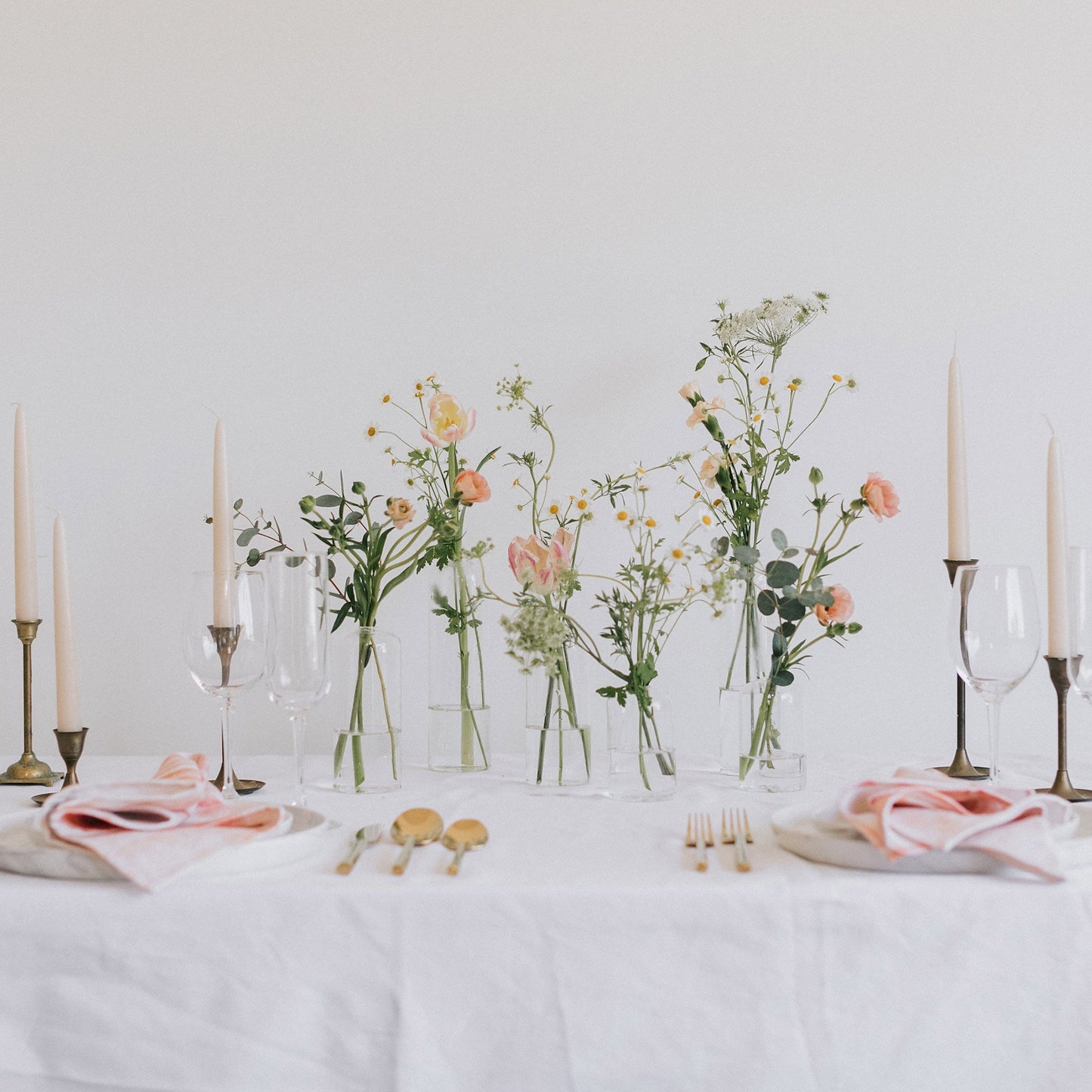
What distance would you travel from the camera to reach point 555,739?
1110 mm

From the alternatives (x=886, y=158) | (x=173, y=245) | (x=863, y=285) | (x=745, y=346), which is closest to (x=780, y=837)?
(x=745, y=346)

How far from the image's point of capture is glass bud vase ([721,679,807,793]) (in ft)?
3.58

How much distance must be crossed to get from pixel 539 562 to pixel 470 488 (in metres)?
0.13

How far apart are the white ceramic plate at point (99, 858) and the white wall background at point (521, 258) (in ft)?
2.47

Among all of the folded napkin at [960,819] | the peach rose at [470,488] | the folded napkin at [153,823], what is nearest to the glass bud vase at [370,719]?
the peach rose at [470,488]

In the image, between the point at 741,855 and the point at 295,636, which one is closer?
the point at 741,855

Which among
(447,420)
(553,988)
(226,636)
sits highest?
(447,420)

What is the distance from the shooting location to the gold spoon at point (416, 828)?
84cm

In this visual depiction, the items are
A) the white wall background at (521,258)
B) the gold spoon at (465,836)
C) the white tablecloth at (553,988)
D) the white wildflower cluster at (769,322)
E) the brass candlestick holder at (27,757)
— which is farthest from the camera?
the white wall background at (521,258)

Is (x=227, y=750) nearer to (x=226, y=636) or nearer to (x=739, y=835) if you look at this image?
(x=226, y=636)

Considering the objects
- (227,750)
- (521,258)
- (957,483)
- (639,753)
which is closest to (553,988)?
(639,753)

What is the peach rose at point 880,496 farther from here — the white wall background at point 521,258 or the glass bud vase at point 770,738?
the white wall background at point 521,258

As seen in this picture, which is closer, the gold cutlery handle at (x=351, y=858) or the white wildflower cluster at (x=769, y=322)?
the gold cutlery handle at (x=351, y=858)

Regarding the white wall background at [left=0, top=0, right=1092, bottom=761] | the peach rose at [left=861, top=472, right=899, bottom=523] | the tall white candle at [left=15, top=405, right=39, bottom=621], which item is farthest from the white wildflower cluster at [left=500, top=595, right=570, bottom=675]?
the tall white candle at [left=15, top=405, right=39, bottom=621]
